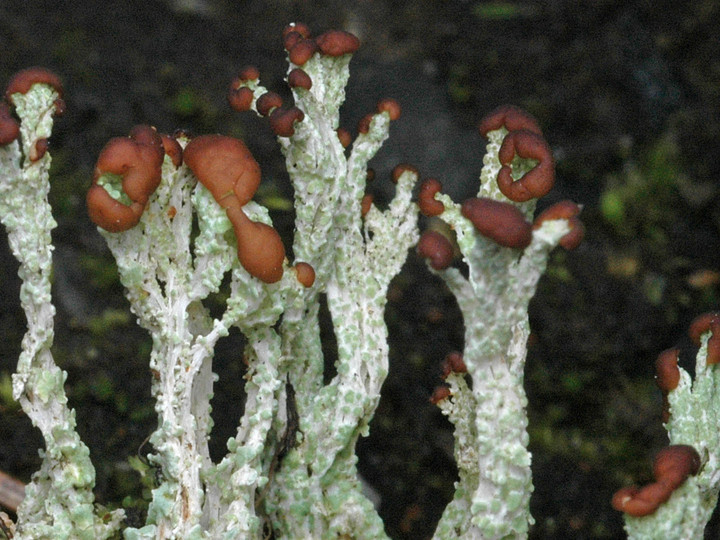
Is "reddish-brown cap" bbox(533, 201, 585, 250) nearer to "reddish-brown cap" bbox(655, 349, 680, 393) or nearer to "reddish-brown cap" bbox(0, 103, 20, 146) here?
"reddish-brown cap" bbox(655, 349, 680, 393)

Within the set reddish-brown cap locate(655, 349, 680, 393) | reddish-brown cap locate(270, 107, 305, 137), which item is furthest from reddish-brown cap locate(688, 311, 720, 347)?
reddish-brown cap locate(270, 107, 305, 137)

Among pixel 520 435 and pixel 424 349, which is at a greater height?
pixel 424 349

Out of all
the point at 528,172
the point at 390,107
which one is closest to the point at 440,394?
the point at 528,172

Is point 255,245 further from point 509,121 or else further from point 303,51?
point 509,121

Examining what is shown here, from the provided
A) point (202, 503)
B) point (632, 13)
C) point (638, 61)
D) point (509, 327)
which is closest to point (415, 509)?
point (202, 503)

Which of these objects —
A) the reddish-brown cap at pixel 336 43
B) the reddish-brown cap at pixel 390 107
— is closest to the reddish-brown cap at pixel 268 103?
the reddish-brown cap at pixel 336 43

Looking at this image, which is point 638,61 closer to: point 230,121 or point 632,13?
point 632,13
